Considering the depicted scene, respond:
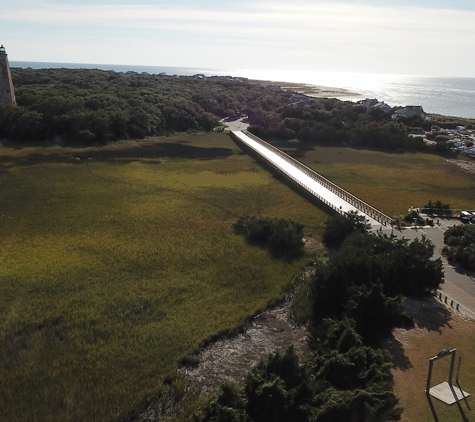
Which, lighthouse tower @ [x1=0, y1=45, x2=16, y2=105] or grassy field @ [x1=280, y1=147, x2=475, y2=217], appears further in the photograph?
lighthouse tower @ [x1=0, y1=45, x2=16, y2=105]

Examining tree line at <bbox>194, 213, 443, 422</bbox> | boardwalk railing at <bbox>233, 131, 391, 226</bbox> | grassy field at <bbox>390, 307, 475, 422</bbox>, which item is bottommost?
boardwalk railing at <bbox>233, 131, 391, 226</bbox>

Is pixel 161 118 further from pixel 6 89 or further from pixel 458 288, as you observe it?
pixel 458 288

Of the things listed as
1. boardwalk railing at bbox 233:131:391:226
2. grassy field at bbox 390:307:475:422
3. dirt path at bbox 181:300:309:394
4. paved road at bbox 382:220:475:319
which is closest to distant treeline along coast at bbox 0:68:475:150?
boardwalk railing at bbox 233:131:391:226

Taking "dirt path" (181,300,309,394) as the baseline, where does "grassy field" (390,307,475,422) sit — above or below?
above

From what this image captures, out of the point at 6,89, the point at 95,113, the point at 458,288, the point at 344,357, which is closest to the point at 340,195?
the point at 458,288

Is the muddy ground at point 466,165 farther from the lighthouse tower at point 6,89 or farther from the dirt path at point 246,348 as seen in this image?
the lighthouse tower at point 6,89

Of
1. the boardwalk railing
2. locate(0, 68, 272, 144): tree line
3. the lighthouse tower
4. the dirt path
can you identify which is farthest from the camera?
the lighthouse tower

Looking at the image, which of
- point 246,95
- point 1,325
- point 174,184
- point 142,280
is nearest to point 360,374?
point 142,280

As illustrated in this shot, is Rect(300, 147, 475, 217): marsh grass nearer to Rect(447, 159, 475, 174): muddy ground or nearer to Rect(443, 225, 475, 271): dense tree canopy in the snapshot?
Rect(447, 159, 475, 174): muddy ground

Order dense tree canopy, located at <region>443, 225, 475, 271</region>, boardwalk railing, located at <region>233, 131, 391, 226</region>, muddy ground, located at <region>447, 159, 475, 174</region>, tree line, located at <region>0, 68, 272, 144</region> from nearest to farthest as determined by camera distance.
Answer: dense tree canopy, located at <region>443, 225, 475, 271</region>
boardwalk railing, located at <region>233, 131, 391, 226</region>
muddy ground, located at <region>447, 159, 475, 174</region>
tree line, located at <region>0, 68, 272, 144</region>
